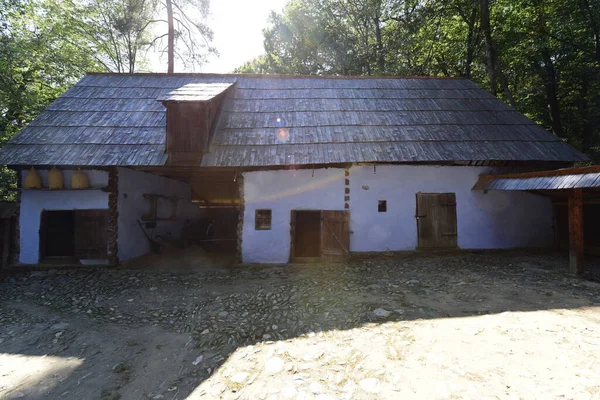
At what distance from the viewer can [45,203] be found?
797 centimetres

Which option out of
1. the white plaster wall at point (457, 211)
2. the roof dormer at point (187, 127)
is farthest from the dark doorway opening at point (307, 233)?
the roof dormer at point (187, 127)

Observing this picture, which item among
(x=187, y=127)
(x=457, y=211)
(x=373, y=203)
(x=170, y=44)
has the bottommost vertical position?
(x=457, y=211)

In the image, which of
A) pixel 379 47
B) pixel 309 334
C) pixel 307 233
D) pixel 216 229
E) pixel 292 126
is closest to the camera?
pixel 309 334

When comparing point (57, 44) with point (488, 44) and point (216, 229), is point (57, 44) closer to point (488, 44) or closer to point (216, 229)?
point (216, 229)

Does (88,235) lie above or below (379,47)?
below

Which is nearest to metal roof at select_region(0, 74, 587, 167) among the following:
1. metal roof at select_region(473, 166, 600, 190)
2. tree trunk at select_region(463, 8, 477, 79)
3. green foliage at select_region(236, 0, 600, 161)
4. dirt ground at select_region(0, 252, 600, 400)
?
metal roof at select_region(473, 166, 600, 190)

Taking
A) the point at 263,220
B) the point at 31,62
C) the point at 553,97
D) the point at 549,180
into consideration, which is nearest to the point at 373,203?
the point at 263,220

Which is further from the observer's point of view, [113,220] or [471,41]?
[471,41]

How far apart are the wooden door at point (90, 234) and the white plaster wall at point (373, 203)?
171 inches

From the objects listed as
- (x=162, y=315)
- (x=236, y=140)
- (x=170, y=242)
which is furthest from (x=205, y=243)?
(x=162, y=315)

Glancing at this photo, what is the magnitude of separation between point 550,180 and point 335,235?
17.3ft

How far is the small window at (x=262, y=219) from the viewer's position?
814cm

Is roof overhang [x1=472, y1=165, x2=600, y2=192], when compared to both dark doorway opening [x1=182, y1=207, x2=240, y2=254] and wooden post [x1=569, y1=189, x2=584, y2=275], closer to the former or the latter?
wooden post [x1=569, y1=189, x2=584, y2=275]

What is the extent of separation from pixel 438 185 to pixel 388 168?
1.67 metres
